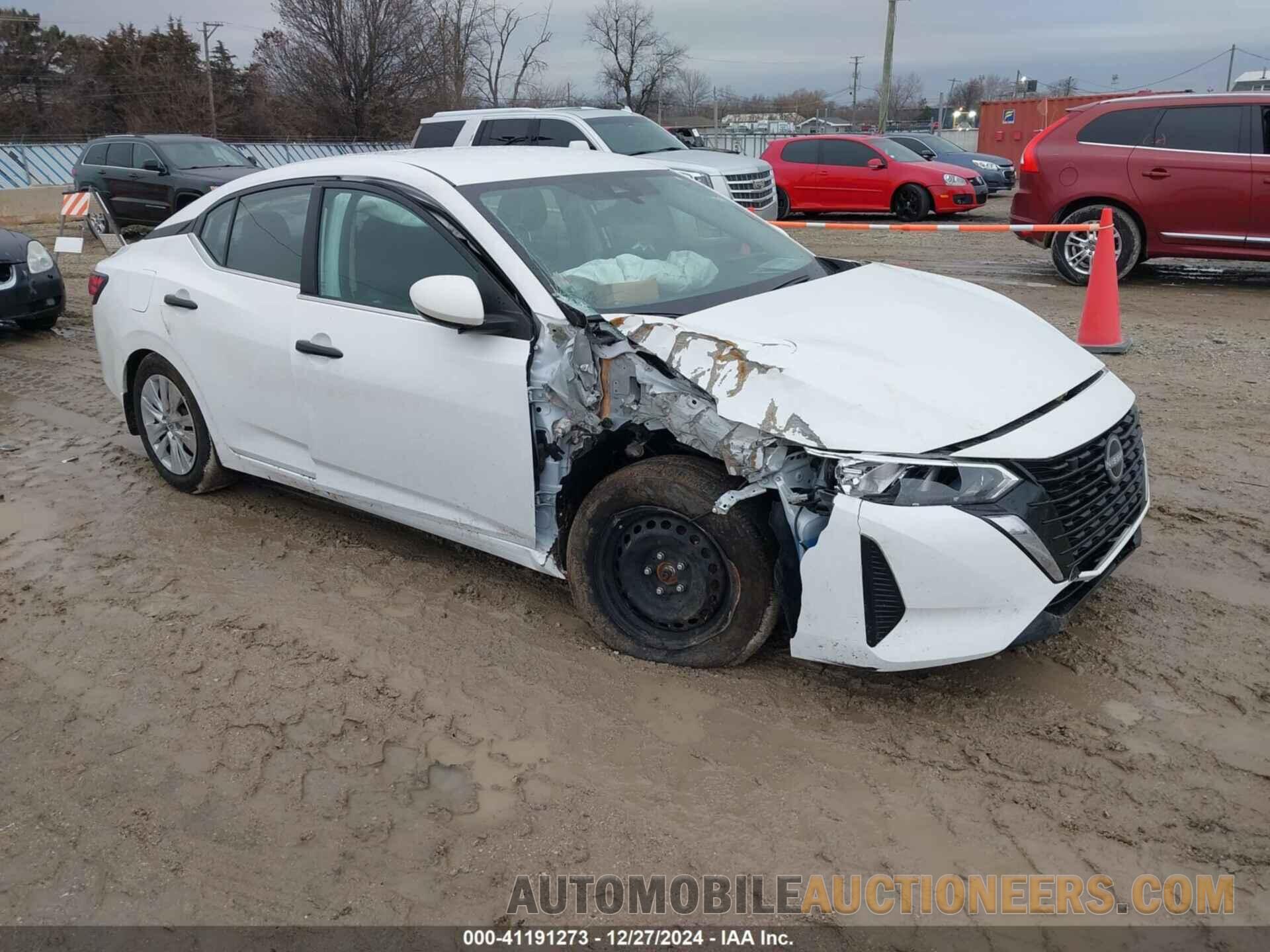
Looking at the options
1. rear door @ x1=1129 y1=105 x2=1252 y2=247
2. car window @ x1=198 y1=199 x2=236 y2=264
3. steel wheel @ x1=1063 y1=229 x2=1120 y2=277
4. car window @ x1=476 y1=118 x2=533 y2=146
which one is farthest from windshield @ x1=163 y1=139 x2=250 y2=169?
rear door @ x1=1129 y1=105 x2=1252 y2=247

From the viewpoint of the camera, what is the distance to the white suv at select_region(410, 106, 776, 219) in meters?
13.2

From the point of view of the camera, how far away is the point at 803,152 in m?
18.2

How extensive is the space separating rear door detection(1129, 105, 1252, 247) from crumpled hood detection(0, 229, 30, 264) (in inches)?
406

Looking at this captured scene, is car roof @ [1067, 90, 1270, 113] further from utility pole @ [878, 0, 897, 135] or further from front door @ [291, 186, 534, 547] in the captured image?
utility pole @ [878, 0, 897, 135]

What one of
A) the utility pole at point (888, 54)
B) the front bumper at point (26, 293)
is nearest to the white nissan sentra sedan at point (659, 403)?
the front bumper at point (26, 293)

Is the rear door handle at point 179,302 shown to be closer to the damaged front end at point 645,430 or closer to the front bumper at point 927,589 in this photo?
the damaged front end at point 645,430

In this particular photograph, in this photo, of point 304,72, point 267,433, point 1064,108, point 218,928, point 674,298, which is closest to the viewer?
point 218,928

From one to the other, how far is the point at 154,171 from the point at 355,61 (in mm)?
26732

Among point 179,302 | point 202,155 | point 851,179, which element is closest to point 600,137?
point 851,179

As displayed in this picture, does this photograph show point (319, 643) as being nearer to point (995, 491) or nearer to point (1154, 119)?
point (995, 491)

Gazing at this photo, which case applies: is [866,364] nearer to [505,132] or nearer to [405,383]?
[405,383]

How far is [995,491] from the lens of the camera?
9.84 ft

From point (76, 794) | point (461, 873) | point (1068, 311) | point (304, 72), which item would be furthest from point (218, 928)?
point (304, 72)

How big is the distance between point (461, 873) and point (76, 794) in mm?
1266
